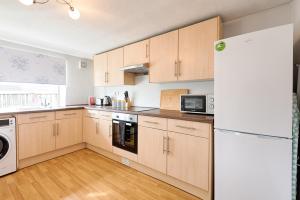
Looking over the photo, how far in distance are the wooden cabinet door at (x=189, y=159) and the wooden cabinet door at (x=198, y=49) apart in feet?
2.70

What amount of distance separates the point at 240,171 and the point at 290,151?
42cm

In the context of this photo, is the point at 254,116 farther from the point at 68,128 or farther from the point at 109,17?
the point at 68,128

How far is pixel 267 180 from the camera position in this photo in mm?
1252

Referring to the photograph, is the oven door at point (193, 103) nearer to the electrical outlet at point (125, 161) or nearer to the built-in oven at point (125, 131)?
the built-in oven at point (125, 131)

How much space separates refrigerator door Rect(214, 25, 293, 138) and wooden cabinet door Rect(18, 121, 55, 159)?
279cm

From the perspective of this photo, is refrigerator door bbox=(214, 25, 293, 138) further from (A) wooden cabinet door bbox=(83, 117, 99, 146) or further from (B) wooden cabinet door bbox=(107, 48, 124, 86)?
(A) wooden cabinet door bbox=(83, 117, 99, 146)

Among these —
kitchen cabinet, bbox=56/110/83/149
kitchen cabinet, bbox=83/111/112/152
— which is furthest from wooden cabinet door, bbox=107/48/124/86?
kitchen cabinet, bbox=56/110/83/149

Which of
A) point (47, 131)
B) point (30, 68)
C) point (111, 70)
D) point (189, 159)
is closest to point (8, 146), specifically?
point (47, 131)

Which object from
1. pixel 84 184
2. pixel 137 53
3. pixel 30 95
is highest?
pixel 137 53

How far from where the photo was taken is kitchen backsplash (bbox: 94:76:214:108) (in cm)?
232

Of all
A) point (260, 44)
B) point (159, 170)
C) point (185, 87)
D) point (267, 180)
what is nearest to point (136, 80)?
point (185, 87)

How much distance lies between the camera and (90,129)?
310cm

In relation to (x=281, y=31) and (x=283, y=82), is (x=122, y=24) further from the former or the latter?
(x=283, y=82)

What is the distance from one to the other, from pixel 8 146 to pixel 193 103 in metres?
2.75
